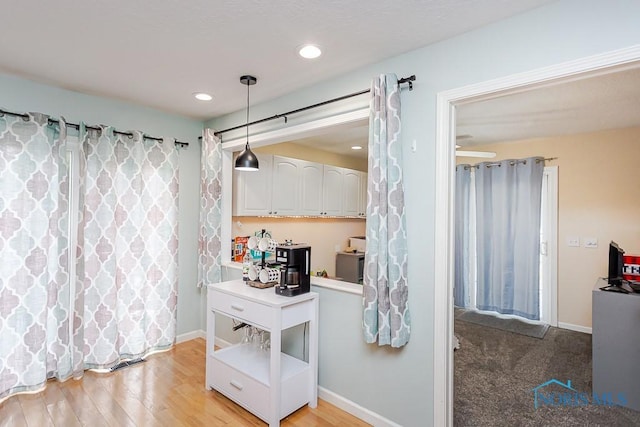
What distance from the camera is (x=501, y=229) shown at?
15.2 feet

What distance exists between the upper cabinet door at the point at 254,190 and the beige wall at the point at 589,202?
3.70 m

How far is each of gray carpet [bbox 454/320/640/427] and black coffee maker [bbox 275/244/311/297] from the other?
1.48 m

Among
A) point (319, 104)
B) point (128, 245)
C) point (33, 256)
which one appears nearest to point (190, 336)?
point (128, 245)

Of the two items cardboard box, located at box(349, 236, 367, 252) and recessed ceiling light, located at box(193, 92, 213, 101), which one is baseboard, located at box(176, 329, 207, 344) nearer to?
recessed ceiling light, located at box(193, 92, 213, 101)

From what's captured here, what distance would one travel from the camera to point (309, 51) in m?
2.12

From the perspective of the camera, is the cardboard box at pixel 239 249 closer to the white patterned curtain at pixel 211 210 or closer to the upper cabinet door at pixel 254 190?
the white patterned curtain at pixel 211 210

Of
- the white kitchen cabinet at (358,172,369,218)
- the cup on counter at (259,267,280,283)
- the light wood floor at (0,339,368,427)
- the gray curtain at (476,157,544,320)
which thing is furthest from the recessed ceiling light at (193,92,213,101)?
the gray curtain at (476,157,544,320)

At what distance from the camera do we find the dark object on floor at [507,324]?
4.11m

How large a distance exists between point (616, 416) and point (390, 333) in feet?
6.57

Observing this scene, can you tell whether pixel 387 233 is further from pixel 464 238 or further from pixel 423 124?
pixel 464 238

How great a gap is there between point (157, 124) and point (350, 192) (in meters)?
2.87

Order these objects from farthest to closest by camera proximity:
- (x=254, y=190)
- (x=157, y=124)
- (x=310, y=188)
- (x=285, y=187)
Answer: (x=310, y=188) < (x=285, y=187) < (x=254, y=190) < (x=157, y=124)

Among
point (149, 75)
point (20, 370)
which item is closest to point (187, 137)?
point (149, 75)

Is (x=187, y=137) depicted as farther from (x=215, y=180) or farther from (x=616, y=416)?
(x=616, y=416)
